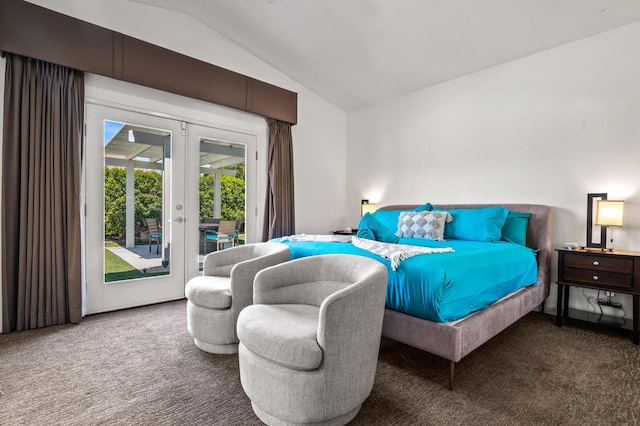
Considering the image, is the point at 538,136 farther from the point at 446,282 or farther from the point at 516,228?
the point at 446,282

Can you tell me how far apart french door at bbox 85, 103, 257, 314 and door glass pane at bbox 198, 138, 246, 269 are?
0.01 meters

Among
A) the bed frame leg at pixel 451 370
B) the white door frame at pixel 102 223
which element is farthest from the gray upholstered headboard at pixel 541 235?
the white door frame at pixel 102 223

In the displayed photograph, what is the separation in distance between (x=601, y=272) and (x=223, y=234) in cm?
400

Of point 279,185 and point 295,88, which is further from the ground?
point 295,88

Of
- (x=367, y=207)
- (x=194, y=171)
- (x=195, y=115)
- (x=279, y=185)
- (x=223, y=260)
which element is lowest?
(x=223, y=260)

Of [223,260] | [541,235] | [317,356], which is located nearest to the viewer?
[317,356]

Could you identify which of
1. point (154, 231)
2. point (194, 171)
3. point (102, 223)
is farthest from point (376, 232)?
point (102, 223)

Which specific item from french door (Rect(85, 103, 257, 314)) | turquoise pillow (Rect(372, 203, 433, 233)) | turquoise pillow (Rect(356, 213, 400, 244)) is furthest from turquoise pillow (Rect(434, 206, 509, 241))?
french door (Rect(85, 103, 257, 314))

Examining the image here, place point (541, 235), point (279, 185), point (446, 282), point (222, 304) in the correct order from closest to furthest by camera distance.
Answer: point (446, 282)
point (222, 304)
point (541, 235)
point (279, 185)

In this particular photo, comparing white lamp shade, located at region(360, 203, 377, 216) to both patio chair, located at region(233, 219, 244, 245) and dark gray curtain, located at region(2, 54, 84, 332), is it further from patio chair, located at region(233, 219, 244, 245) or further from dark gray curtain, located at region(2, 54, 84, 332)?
dark gray curtain, located at region(2, 54, 84, 332)

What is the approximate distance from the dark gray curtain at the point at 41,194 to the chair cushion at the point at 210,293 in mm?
1425

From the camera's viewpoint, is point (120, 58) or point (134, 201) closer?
point (120, 58)

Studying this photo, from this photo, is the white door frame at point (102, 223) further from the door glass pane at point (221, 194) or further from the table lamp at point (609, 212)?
the table lamp at point (609, 212)

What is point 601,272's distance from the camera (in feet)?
9.16
